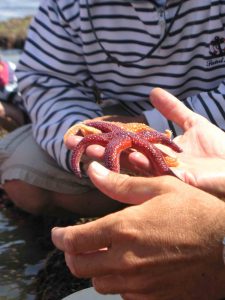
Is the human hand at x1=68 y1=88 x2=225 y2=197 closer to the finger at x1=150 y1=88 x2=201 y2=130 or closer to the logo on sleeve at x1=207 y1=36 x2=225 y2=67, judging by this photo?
the finger at x1=150 y1=88 x2=201 y2=130

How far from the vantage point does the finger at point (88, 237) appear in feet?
6.72

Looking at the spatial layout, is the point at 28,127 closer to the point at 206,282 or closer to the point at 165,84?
the point at 165,84

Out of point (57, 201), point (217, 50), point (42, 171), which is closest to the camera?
point (217, 50)

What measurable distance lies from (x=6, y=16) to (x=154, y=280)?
9727 millimetres

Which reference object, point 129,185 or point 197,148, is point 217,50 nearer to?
point 197,148

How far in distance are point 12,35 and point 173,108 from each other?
6435 millimetres

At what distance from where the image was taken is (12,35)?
9031 mm

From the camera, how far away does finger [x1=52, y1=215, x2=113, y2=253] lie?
205 centimetres

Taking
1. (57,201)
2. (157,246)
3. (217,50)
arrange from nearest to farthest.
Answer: (157,246), (217,50), (57,201)

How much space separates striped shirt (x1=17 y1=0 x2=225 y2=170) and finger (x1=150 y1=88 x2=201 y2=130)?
14.5 inches

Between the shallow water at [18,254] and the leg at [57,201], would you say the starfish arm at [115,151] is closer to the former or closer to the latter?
the shallow water at [18,254]

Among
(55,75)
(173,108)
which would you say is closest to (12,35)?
(55,75)

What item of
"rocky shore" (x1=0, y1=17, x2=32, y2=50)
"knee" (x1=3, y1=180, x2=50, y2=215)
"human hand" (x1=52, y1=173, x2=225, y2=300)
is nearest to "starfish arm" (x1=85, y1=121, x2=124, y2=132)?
"human hand" (x1=52, y1=173, x2=225, y2=300)

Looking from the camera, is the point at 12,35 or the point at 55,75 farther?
the point at 12,35
